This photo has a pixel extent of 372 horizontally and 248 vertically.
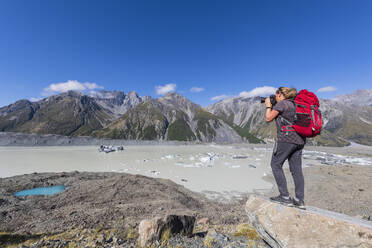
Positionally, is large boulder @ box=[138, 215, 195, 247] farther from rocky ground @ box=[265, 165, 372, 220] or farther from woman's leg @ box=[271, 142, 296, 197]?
rocky ground @ box=[265, 165, 372, 220]

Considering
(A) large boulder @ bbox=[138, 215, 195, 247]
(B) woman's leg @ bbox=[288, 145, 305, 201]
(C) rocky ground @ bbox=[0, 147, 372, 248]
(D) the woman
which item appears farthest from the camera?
(C) rocky ground @ bbox=[0, 147, 372, 248]

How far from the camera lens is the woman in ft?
10.7

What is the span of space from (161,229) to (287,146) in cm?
395

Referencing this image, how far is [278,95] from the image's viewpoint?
364cm

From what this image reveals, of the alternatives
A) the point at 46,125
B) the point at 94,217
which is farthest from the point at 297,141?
the point at 46,125

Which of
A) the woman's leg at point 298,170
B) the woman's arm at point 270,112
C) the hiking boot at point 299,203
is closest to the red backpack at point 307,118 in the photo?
the woman's arm at point 270,112

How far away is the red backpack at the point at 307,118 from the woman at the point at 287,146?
0.30 ft

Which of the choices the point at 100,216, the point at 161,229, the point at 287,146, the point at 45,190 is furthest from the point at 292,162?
the point at 45,190

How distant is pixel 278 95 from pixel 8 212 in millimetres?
12176

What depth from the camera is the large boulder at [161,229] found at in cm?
421

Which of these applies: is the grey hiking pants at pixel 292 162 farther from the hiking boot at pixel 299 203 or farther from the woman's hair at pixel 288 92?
the woman's hair at pixel 288 92

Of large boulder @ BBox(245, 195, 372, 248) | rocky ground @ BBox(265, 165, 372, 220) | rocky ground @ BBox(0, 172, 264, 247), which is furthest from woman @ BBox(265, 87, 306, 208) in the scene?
rocky ground @ BBox(265, 165, 372, 220)

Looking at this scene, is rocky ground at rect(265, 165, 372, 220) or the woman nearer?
the woman

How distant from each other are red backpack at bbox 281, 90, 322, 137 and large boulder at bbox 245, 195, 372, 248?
1.65 meters
